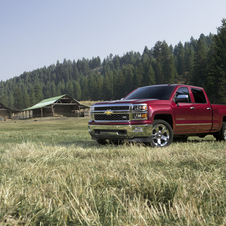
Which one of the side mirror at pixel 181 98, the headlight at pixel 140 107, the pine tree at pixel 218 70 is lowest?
the headlight at pixel 140 107

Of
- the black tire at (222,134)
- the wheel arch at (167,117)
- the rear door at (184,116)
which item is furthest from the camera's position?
the black tire at (222,134)

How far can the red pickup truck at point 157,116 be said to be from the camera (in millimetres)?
6883

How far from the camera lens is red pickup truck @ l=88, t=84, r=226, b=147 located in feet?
22.6

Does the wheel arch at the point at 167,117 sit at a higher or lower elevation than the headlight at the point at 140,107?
lower

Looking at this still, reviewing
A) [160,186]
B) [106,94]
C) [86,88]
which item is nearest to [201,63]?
[106,94]

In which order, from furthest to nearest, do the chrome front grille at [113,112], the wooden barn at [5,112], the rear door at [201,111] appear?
the wooden barn at [5,112], the rear door at [201,111], the chrome front grille at [113,112]

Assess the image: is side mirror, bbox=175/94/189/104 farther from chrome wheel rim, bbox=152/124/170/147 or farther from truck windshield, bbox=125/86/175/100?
chrome wheel rim, bbox=152/124/170/147

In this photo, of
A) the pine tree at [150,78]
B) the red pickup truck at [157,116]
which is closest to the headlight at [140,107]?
the red pickup truck at [157,116]

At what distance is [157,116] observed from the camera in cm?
738

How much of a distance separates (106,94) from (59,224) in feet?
423

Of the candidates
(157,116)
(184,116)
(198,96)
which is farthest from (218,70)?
(157,116)

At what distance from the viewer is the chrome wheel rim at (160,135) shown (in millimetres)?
7098

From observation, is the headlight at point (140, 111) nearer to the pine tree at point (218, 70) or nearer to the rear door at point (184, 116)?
the rear door at point (184, 116)

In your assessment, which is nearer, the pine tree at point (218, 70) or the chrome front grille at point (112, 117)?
the chrome front grille at point (112, 117)
